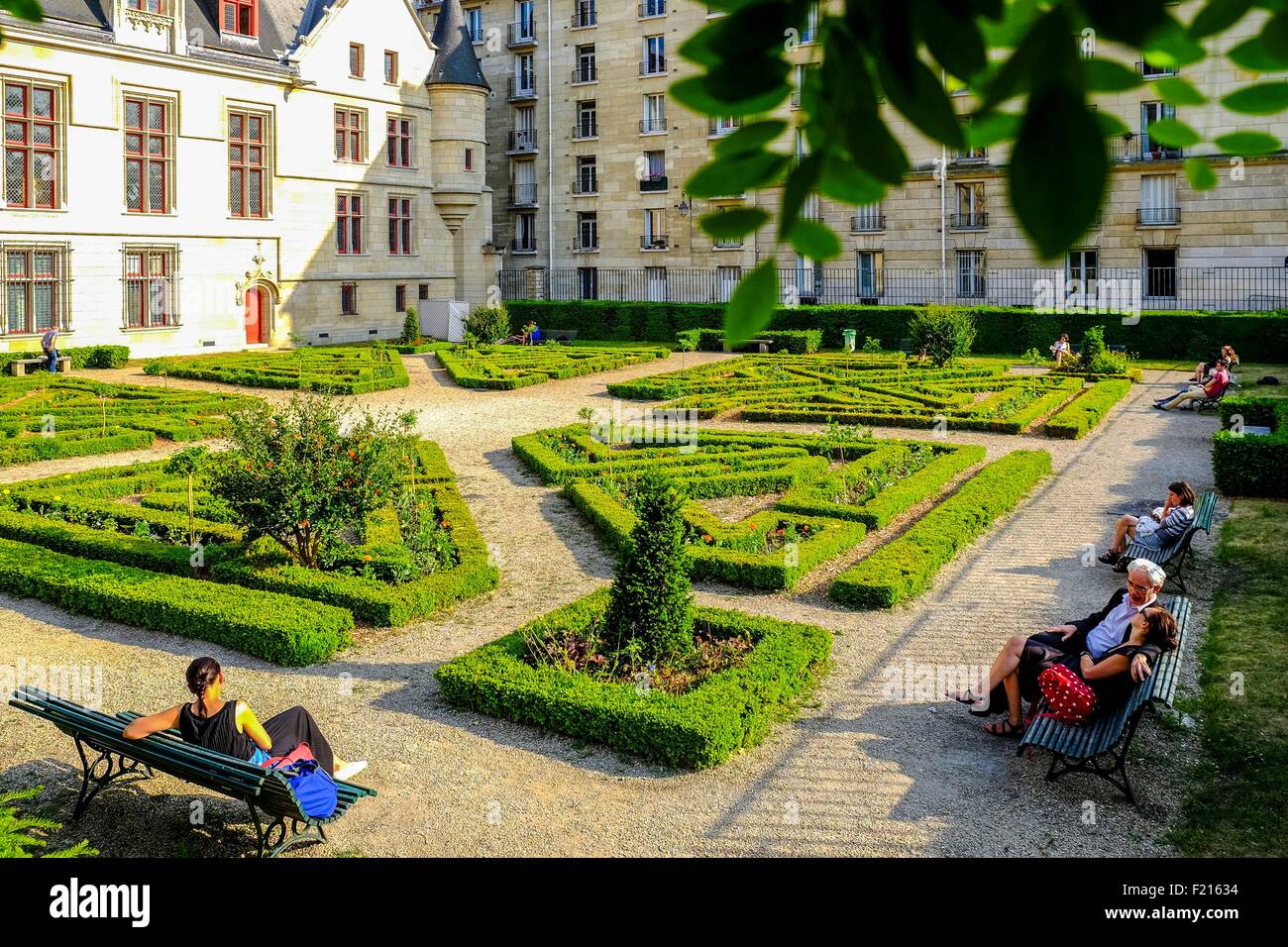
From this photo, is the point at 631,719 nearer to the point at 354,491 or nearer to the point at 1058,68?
the point at 354,491

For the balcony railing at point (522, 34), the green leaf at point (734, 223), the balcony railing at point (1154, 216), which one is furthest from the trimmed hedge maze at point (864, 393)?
the balcony railing at point (522, 34)

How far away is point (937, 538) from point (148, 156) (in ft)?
94.1

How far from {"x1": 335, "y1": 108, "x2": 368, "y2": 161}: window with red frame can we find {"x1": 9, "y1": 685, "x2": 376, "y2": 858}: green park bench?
3456 centimetres

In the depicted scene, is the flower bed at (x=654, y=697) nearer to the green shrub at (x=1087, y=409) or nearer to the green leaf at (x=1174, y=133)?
the green leaf at (x=1174, y=133)

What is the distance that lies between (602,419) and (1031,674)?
1464cm

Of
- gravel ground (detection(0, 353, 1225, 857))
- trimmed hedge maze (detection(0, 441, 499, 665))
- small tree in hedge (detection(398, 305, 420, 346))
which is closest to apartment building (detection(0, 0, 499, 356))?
small tree in hedge (detection(398, 305, 420, 346))

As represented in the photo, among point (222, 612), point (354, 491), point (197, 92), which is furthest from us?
point (197, 92)

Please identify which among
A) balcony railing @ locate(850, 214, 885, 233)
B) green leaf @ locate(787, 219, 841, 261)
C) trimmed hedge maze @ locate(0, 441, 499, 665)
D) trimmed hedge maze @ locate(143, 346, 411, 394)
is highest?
balcony railing @ locate(850, 214, 885, 233)

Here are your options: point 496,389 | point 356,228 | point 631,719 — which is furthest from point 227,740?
point 356,228

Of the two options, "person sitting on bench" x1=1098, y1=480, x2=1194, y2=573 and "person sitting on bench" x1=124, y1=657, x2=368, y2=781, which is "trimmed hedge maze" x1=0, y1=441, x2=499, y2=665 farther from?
"person sitting on bench" x1=1098, y1=480, x2=1194, y2=573

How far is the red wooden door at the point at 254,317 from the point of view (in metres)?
37.4

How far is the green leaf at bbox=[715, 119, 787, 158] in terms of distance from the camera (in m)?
1.64

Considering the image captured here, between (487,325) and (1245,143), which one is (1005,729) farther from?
(487,325)
